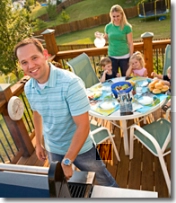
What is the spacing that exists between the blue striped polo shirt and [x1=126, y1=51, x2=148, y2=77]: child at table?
130 cm

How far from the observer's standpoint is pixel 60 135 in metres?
1.19

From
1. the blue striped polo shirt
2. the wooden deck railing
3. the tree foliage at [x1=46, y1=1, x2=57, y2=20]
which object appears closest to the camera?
the blue striped polo shirt

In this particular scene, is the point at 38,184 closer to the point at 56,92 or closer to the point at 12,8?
the point at 56,92

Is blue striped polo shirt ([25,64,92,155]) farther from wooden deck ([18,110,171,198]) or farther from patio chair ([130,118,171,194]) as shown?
wooden deck ([18,110,171,198])

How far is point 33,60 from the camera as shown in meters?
1.04

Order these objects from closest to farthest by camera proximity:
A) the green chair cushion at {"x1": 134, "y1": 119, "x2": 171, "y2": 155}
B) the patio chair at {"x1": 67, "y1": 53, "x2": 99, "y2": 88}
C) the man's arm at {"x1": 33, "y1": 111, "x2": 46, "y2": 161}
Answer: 1. the man's arm at {"x1": 33, "y1": 111, "x2": 46, "y2": 161}
2. the green chair cushion at {"x1": 134, "y1": 119, "x2": 171, "y2": 155}
3. the patio chair at {"x1": 67, "y1": 53, "x2": 99, "y2": 88}

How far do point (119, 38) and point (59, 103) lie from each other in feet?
5.42

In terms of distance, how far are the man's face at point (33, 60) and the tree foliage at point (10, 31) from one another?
7.03 meters

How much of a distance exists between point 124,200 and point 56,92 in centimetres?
59

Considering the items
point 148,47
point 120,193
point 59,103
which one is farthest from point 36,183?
point 148,47

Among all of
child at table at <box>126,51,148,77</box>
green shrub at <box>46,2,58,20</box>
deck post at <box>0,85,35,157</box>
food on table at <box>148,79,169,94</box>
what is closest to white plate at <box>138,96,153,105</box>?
food on table at <box>148,79,169,94</box>

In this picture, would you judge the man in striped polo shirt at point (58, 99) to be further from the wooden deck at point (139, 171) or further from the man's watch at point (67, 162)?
the wooden deck at point (139, 171)

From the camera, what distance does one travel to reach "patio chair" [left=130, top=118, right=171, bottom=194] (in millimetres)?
1460

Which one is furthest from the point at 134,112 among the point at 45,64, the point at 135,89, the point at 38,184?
the point at 38,184
